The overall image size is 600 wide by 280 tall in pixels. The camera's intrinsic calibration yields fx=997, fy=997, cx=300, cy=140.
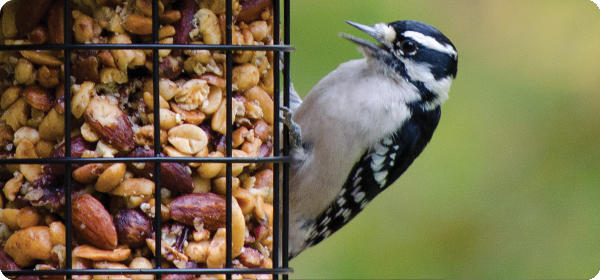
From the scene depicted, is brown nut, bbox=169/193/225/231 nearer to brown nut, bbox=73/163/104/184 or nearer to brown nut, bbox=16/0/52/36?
brown nut, bbox=73/163/104/184

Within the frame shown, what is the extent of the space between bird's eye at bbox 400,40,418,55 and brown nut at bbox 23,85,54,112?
1.52 meters

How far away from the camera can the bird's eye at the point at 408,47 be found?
3.85 metres

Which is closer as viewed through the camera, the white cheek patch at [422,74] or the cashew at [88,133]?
the cashew at [88,133]

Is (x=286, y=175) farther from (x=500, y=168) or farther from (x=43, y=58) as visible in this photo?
(x=500, y=168)

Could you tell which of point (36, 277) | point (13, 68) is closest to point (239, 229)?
point (36, 277)

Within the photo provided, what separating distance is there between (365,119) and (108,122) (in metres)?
1.26

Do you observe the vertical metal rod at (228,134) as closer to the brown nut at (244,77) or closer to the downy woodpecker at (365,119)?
the brown nut at (244,77)

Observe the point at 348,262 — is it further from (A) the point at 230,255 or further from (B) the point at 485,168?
(A) the point at 230,255

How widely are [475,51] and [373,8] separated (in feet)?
2.24

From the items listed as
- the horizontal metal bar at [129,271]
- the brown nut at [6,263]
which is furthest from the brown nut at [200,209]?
the brown nut at [6,263]

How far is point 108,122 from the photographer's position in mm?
2777

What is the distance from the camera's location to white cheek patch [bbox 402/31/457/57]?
3.83m

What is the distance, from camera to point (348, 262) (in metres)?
5.01

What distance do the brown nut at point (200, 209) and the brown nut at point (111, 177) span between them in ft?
0.54
